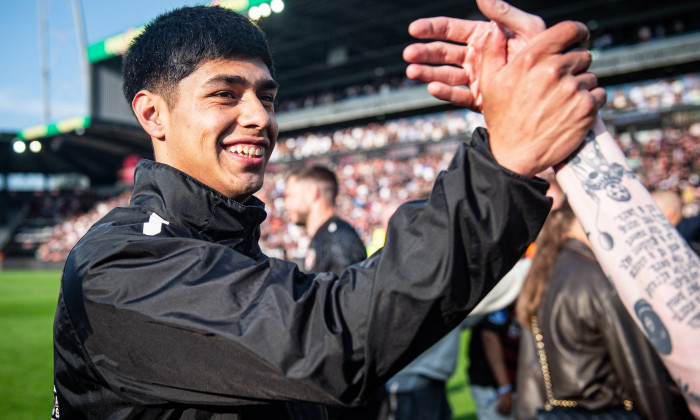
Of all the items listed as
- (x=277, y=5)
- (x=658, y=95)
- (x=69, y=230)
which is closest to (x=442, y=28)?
(x=277, y=5)

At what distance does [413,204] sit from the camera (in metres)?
1.00

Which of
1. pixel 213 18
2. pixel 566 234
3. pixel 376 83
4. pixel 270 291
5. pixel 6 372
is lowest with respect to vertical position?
pixel 6 372

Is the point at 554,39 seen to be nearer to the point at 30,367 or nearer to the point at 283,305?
the point at 283,305

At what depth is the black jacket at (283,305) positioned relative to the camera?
3.02 feet

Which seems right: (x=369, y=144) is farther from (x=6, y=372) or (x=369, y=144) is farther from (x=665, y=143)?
(x=6, y=372)

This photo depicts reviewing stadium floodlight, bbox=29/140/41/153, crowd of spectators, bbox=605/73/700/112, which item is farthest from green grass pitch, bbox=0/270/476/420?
stadium floodlight, bbox=29/140/41/153

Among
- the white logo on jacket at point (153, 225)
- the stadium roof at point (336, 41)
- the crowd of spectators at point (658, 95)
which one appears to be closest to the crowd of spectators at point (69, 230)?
the stadium roof at point (336, 41)

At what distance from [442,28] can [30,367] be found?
27.9 ft

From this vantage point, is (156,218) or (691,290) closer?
(691,290)

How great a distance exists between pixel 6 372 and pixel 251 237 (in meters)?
7.55

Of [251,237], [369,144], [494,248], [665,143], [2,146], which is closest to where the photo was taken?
[494,248]

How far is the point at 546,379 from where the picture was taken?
280cm

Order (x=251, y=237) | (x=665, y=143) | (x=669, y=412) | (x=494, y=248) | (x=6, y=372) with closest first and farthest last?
(x=494, y=248) → (x=251, y=237) → (x=669, y=412) → (x=6, y=372) → (x=665, y=143)

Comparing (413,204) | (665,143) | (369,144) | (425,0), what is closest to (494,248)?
(413,204)
